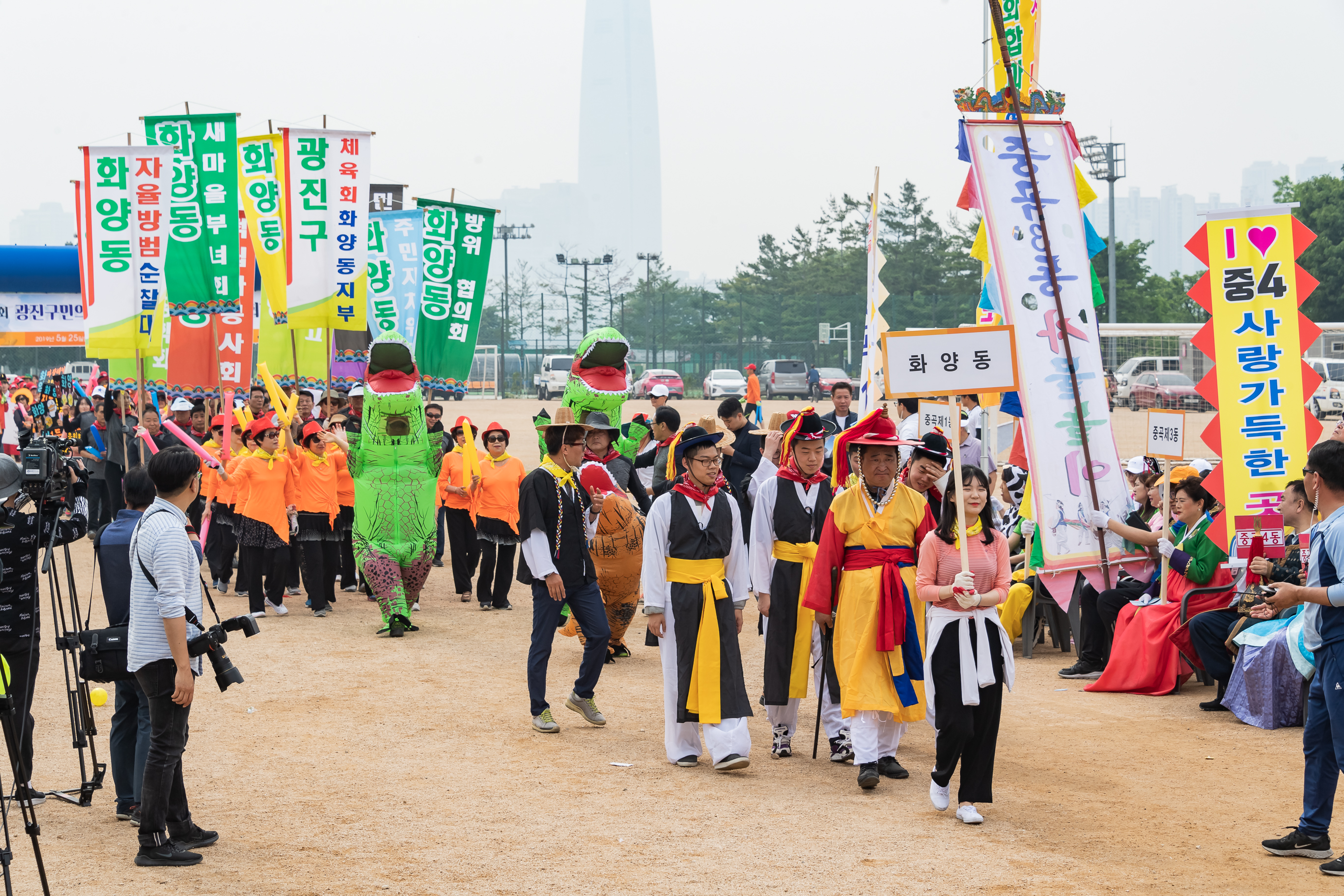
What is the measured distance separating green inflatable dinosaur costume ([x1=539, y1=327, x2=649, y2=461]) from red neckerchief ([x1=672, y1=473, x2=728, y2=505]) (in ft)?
11.7

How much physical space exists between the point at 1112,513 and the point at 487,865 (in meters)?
5.52

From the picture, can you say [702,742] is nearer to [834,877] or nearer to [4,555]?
[834,877]

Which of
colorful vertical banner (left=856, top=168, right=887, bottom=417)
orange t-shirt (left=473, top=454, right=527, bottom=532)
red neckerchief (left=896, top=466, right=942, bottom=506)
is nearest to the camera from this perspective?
red neckerchief (left=896, top=466, right=942, bottom=506)

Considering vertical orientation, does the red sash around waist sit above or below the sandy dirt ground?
above

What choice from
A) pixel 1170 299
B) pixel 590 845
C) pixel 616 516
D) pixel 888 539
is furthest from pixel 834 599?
pixel 1170 299

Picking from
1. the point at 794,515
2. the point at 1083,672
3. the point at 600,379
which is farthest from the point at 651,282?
the point at 794,515

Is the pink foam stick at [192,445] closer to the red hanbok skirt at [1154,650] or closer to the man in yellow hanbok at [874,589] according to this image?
the man in yellow hanbok at [874,589]

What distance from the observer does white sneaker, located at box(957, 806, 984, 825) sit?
514cm

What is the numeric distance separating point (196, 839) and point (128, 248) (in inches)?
395

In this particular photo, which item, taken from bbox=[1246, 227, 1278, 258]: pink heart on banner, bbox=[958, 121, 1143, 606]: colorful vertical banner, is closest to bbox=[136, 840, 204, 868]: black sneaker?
bbox=[958, 121, 1143, 606]: colorful vertical banner

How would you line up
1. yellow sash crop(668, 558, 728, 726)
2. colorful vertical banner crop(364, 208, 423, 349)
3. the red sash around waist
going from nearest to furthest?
1. the red sash around waist
2. yellow sash crop(668, 558, 728, 726)
3. colorful vertical banner crop(364, 208, 423, 349)

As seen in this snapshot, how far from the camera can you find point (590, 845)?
4.95 m

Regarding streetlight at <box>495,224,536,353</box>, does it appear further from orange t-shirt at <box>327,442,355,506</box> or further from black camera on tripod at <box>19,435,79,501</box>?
black camera on tripod at <box>19,435,79,501</box>

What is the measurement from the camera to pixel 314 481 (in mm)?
10648
